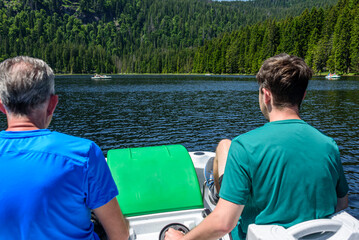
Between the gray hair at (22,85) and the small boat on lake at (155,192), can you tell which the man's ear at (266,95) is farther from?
the small boat on lake at (155,192)

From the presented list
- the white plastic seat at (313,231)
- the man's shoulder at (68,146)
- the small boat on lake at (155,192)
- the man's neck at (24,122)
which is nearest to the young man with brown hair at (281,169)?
the white plastic seat at (313,231)

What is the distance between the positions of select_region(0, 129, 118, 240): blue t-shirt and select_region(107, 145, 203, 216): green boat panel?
1.78m

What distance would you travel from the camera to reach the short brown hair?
196cm

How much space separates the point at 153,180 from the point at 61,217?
2.03m

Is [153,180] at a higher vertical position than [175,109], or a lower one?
higher

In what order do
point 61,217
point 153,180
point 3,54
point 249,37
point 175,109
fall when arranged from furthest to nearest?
point 3,54, point 249,37, point 175,109, point 153,180, point 61,217

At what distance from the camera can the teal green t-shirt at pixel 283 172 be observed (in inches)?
73.2

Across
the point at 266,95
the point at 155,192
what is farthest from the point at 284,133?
the point at 155,192

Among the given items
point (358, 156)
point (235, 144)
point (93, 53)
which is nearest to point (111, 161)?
point (235, 144)

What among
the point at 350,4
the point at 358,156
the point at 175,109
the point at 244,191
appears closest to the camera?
the point at 244,191

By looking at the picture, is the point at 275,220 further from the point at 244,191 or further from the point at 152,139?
the point at 152,139

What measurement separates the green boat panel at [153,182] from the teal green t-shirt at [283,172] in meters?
1.79

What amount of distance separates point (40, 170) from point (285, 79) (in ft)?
5.73

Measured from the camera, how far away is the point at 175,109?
90.5ft
